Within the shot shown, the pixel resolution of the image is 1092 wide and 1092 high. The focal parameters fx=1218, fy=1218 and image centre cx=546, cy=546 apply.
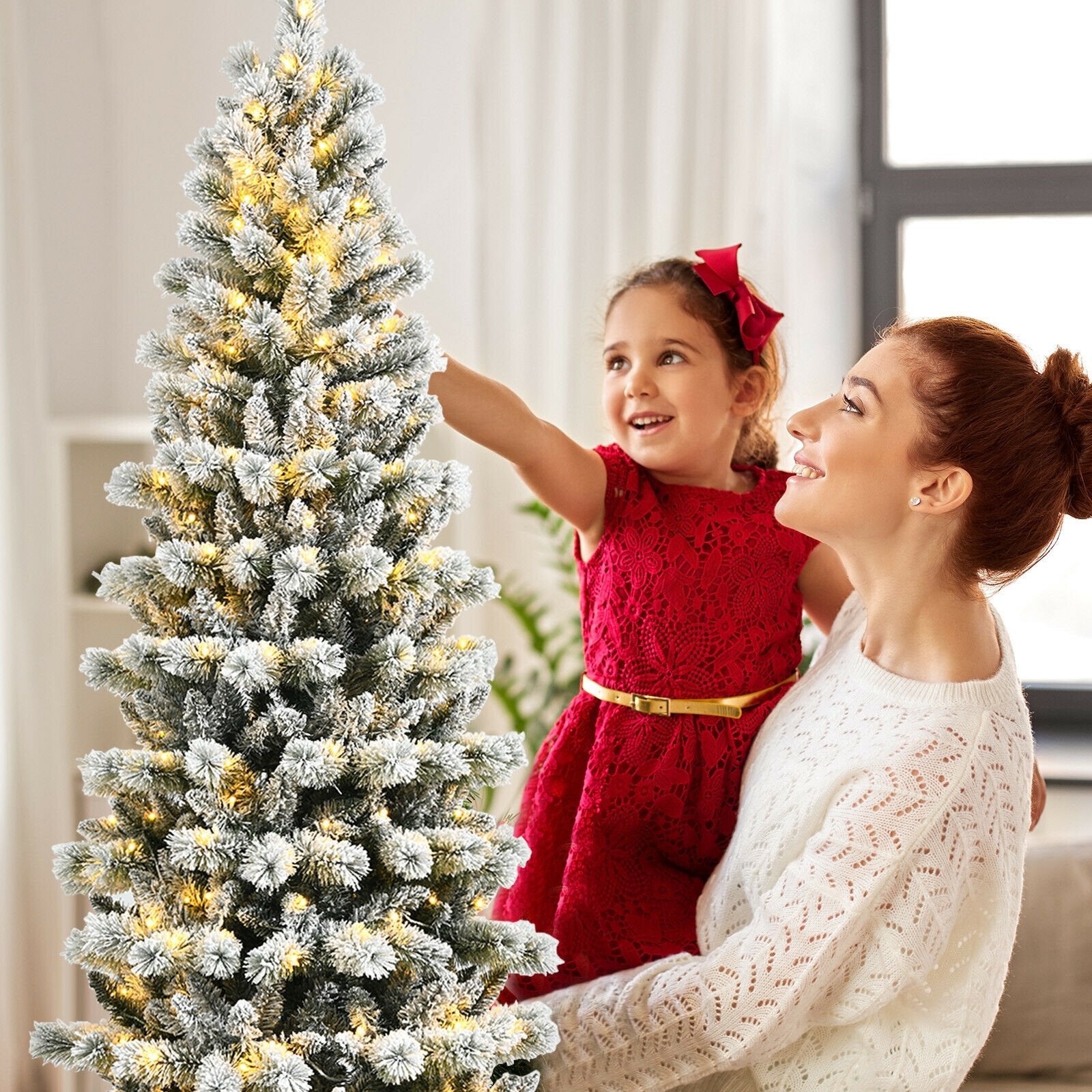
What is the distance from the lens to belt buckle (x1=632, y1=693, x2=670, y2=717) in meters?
1.42

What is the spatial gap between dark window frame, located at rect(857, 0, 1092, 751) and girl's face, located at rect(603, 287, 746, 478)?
157 cm

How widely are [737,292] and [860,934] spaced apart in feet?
2.47

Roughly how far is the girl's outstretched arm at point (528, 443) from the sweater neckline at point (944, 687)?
0.36 meters

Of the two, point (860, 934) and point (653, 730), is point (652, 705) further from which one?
point (860, 934)

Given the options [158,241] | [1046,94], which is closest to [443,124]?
[158,241]

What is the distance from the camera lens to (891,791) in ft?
3.77

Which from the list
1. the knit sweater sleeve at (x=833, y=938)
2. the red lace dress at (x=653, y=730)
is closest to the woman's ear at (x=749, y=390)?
the red lace dress at (x=653, y=730)

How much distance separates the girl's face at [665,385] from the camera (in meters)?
1.45

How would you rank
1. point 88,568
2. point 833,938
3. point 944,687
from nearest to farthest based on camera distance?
1. point 833,938
2. point 944,687
3. point 88,568

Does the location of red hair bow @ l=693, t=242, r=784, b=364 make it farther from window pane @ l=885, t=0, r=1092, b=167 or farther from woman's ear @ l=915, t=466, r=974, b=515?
window pane @ l=885, t=0, r=1092, b=167

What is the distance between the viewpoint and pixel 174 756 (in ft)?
2.86

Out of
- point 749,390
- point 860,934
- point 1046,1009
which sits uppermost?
point 749,390

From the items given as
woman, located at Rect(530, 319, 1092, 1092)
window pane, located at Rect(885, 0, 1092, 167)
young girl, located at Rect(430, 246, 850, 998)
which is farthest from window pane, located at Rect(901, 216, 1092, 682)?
woman, located at Rect(530, 319, 1092, 1092)

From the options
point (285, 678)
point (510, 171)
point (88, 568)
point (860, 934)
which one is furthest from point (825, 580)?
point (88, 568)
